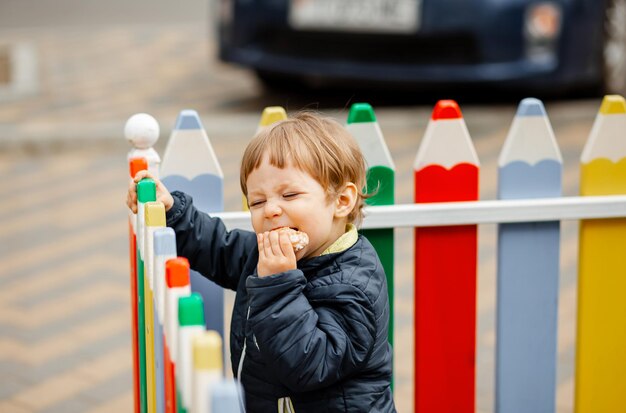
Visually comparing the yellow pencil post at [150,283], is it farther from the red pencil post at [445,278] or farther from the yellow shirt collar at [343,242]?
the red pencil post at [445,278]

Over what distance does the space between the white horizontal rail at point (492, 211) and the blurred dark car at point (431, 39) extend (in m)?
3.80

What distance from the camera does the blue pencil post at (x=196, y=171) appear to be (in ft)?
8.43

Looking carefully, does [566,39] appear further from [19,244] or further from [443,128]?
[443,128]

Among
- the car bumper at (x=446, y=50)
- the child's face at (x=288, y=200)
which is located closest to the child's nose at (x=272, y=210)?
the child's face at (x=288, y=200)

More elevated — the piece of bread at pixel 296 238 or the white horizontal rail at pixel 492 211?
the piece of bread at pixel 296 238

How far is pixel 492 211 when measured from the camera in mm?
2637

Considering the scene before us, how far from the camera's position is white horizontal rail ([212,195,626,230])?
2.61m

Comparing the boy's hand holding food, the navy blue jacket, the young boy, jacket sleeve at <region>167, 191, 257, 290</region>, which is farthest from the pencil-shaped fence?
the boy's hand holding food

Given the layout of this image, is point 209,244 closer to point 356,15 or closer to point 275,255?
point 275,255

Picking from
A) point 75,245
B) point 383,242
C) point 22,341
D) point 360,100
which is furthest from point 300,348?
point 360,100

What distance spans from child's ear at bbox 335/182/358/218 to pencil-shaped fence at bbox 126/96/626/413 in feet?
1.42

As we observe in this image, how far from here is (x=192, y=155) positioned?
2586 millimetres

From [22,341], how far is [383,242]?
177 centimetres

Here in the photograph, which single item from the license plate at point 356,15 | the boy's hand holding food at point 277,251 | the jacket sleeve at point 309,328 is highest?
the license plate at point 356,15
